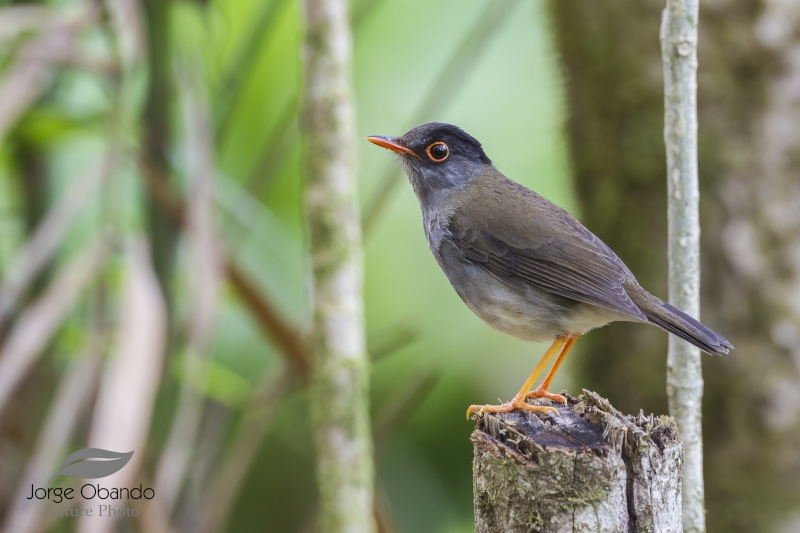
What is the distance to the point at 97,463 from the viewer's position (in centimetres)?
337

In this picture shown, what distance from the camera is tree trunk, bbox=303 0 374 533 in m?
3.56

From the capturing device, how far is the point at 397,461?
661 centimetres

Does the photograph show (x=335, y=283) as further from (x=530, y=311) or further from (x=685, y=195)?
(x=685, y=195)

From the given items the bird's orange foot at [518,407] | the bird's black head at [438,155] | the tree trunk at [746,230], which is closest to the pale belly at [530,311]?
the bird's orange foot at [518,407]

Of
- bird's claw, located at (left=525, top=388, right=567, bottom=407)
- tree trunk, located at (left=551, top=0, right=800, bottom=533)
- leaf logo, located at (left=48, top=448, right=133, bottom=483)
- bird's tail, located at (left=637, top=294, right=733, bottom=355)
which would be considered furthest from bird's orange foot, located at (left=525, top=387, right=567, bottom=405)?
tree trunk, located at (left=551, top=0, right=800, bottom=533)

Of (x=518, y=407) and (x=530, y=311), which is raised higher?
(x=530, y=311)

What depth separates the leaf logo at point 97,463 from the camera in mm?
3301

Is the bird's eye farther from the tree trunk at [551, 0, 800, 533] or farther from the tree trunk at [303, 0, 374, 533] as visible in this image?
the tree trunk at [551, 0, 800, 533]

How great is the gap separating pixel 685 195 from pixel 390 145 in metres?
1.81

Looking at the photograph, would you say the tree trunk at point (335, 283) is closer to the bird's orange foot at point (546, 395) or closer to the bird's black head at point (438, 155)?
the bird's black head at point (438, 155)

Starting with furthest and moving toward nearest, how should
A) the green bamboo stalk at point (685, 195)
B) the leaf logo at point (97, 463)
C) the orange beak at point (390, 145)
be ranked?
the orange beak at point (390, 145) < the leaf logo at point (97, 463) < the green bamboo stalk at point (685, 195)

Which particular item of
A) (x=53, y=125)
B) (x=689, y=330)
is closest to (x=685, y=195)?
(x=689, y=330)

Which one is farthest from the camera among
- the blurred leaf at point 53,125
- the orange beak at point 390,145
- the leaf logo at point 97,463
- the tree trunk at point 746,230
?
the tree trunk at point 746,230

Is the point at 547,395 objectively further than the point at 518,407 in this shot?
Yes
